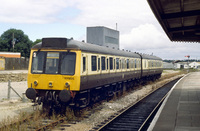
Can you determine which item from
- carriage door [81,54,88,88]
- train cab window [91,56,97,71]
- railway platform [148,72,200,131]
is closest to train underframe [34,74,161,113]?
carriage door [81,54,88,88]

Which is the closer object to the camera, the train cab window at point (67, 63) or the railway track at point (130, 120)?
the railway track at point (130, 120)

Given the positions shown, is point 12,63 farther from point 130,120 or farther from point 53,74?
point 130,120

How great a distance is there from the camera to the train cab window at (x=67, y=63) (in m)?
10.8

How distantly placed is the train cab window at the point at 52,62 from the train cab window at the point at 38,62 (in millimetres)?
241

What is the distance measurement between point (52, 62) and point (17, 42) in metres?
78.1

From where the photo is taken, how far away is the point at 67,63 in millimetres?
10891

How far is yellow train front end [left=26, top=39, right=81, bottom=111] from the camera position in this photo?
34.9ft

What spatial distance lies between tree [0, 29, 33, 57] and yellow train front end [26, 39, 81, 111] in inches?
2784

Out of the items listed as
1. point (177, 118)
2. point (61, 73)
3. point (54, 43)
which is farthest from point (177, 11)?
point (61, 73)

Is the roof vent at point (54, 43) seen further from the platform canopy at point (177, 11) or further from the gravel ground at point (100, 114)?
the platform canopy at point (177, 11)

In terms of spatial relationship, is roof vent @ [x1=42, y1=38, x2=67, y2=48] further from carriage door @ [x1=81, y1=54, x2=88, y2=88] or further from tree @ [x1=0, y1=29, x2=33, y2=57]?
tree @ [x1=0, y1=29, x2=33, y2=57]

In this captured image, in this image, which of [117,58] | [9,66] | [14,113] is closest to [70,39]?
[14,113]

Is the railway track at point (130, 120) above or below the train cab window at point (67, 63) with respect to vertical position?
below

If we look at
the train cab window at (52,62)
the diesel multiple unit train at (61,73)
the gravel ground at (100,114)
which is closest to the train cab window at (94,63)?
the diesel multiple unit train at (61,73)
